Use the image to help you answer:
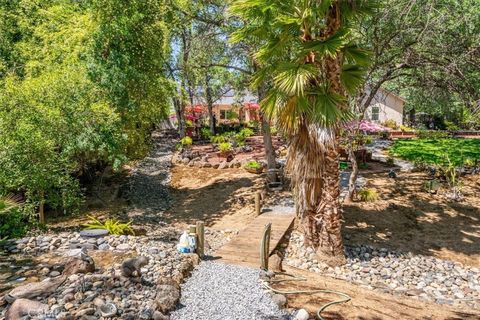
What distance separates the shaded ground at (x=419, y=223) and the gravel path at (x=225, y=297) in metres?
5.01

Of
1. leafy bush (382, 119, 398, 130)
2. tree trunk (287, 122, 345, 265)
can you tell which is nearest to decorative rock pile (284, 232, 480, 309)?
tree trunk (287, 122, 345, 265)

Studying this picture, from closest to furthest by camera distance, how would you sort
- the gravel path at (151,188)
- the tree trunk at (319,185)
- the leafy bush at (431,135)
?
the tree trunk at (319,185) → the gravel path at (151,188) → the leafy bush at (431,135)

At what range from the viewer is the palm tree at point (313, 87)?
29.2 feet

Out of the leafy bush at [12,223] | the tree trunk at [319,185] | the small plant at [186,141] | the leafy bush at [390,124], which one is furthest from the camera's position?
the leafy bush at [390,124]

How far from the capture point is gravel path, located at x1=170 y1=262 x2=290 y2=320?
255 inches

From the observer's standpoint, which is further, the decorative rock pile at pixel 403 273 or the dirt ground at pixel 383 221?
the decorative rock pile at pixel 403 273

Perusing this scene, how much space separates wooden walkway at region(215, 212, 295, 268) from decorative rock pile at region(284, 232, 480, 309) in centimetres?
63

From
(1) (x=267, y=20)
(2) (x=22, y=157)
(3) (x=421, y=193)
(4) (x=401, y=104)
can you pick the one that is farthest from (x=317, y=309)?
(4) (x=401, y=104)

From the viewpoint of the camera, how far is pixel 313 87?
30.8 ft

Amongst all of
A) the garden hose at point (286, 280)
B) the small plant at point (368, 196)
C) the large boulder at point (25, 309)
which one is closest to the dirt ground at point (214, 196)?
the garden hose at point (286, 280)

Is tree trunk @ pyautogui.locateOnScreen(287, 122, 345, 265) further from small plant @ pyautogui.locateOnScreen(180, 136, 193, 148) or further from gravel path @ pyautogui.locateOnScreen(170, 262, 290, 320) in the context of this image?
small plant @ pyautogui.locateOnScreen(180, 136, 193, 148)

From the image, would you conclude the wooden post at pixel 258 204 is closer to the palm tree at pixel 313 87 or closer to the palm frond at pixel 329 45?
the palm tree at pixel 313 87

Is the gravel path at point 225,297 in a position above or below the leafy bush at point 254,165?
below

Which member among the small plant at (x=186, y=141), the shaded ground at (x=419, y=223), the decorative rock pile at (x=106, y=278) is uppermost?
the small plant at (x=186, y=141)
